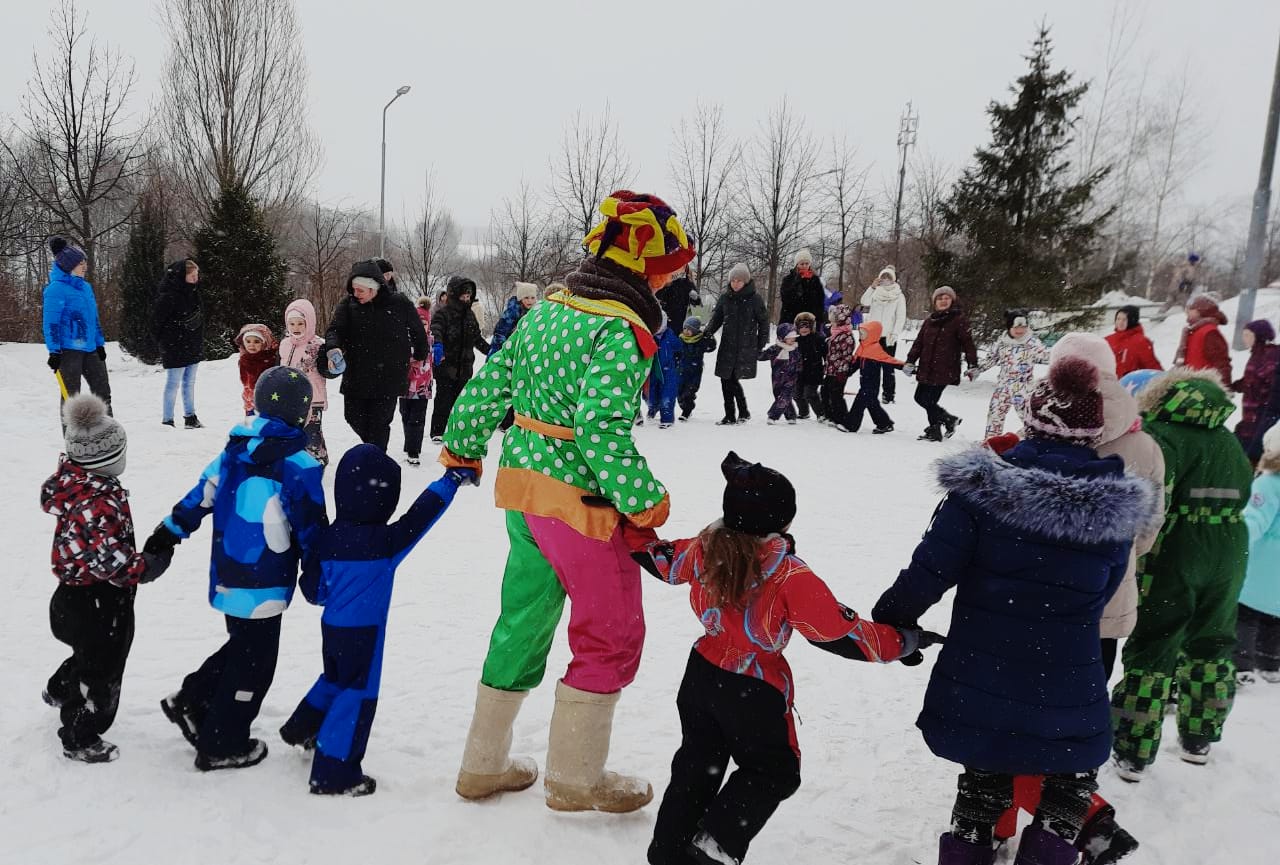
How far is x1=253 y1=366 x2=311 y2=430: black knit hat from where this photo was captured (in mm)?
3068

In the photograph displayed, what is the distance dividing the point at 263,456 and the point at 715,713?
6.06 ft

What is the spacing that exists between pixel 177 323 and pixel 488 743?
8.53m

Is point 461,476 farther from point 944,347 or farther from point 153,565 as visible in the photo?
point 944,347

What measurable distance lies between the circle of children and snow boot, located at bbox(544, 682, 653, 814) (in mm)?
11

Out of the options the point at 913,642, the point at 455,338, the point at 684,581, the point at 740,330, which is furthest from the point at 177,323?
the point at 913,642

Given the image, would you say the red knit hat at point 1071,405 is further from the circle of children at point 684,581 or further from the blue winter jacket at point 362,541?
the blue winter jacket at point 362,541

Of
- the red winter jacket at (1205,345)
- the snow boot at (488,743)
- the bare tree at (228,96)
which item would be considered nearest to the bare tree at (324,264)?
the bare tree at (228,96)

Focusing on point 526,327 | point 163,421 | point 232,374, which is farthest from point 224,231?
point 526,327

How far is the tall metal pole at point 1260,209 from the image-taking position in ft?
49.3

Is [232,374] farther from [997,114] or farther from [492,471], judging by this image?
[997,114]

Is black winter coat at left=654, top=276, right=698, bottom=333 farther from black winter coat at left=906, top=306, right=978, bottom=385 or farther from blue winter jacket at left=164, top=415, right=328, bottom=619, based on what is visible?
blue winter jacket at left=164, top=415, right=328, bottom=619

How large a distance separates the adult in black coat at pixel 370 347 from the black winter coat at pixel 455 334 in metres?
1.78

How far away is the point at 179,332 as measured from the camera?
9.48 meters

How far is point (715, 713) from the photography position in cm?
248
